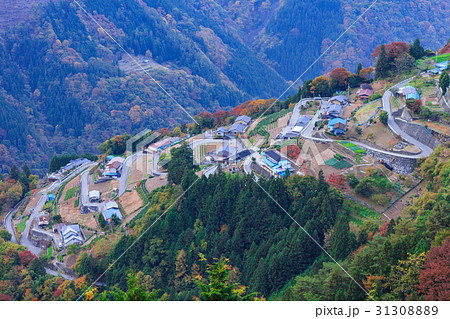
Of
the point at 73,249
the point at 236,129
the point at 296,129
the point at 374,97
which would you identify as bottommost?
the point at 73,249

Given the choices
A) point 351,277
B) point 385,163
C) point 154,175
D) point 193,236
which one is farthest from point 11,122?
point 351,277

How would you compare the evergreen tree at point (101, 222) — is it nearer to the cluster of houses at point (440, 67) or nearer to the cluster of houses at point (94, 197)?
the cluster of houses at point (94, 197)

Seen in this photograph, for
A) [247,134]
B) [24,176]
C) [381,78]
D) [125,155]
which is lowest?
[24,176]

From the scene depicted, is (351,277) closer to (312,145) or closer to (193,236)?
(193,236)

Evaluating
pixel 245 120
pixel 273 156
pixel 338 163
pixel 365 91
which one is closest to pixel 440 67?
pixel 365 91

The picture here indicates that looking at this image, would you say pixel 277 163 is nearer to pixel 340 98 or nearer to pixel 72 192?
pixel 340 98

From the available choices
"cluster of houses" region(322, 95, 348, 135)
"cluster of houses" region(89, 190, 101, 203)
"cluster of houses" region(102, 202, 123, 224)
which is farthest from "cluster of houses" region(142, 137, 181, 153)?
"cluster of houses" region(322, 95, 348, 135)

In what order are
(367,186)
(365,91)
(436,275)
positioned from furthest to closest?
(365,91), (367,186), (436,275)

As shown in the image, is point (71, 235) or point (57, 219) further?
point (57, 219)

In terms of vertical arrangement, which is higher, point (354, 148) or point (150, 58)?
point (150, 58)
